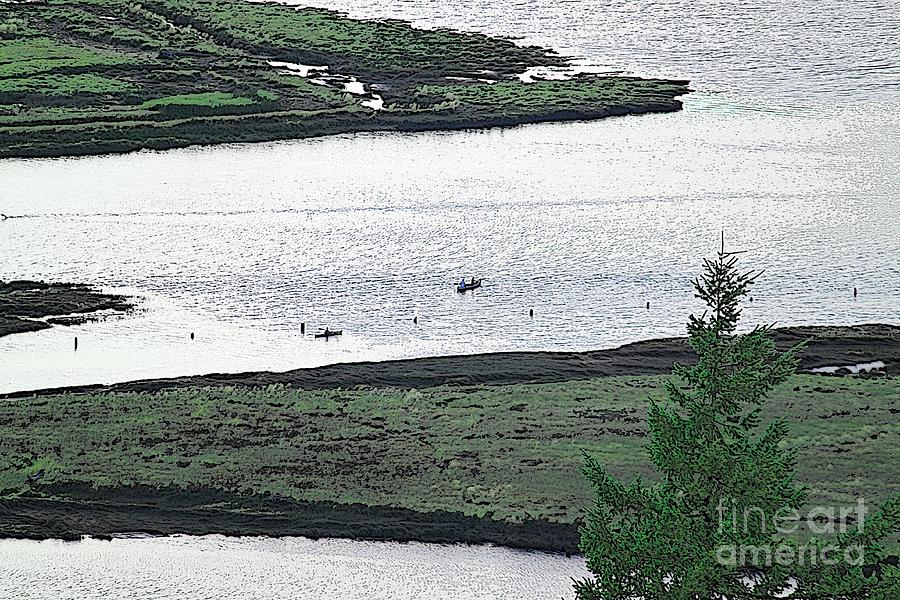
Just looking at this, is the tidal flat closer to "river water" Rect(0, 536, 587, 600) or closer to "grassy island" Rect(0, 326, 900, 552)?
"grassy island" Rect(0, 326, 900, 552)

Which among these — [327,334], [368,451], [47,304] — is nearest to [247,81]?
[47,304]

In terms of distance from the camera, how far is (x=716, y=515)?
72.4 ft

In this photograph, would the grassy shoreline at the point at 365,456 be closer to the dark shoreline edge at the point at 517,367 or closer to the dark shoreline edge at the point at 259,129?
the dark shoreline edge at the point at 517,367

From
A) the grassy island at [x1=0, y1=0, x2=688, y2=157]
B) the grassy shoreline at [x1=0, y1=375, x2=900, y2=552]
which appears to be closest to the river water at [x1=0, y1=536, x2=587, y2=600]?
the grassy shoreline at [x1=0, y1=375, x2=900, y2=552]

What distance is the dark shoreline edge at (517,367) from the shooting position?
5434cm

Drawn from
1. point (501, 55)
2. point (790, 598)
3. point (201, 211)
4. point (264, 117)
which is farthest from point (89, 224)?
point (790, 598)

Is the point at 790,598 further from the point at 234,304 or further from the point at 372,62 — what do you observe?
the point at 372,62

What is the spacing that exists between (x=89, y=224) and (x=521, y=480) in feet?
144

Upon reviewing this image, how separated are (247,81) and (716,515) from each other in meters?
95.9

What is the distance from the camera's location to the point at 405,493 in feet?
144

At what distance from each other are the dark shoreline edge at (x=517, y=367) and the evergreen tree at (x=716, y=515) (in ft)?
102
